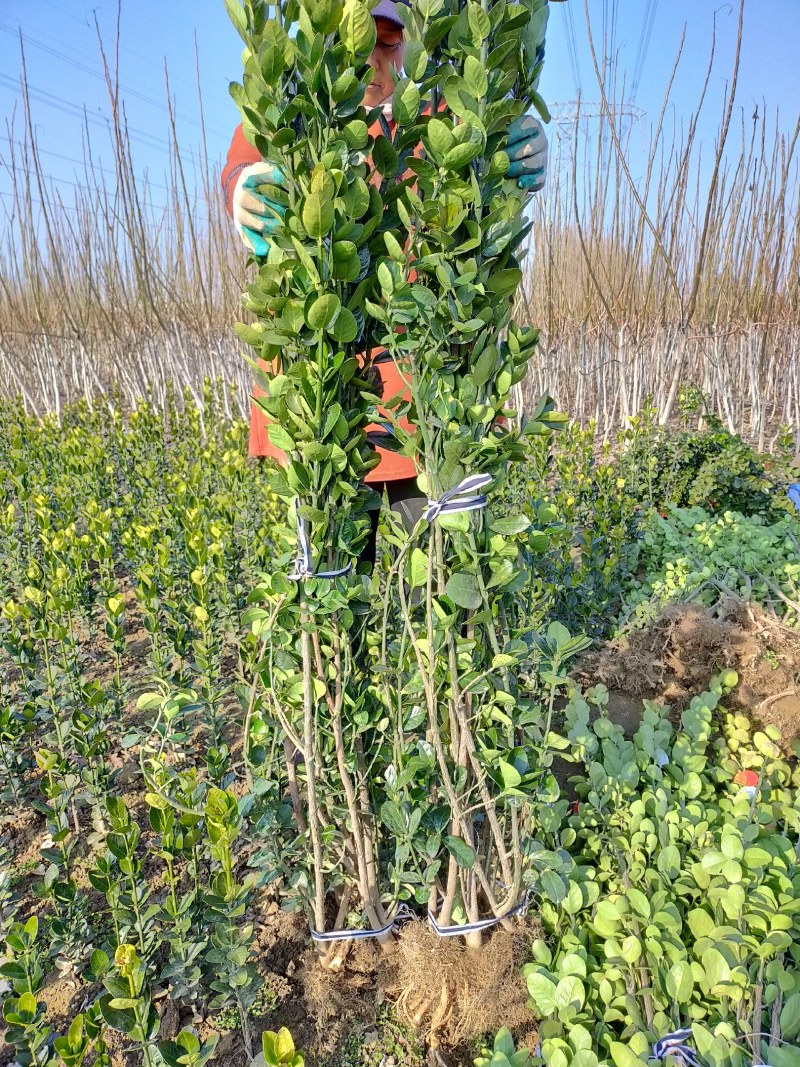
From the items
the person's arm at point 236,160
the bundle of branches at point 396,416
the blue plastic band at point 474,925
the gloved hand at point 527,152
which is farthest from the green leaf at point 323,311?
the blue plastic band at point 474,925

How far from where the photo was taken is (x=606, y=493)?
284 cm

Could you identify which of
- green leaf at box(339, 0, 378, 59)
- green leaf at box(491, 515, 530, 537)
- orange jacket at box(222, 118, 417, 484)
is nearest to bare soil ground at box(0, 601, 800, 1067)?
green leaf at box(491, 515, 530, 537)

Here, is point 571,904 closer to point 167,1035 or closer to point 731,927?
point 731,927

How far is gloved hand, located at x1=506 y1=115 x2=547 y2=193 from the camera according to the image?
966 millimetres

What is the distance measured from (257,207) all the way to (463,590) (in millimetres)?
694

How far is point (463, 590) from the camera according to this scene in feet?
3.16

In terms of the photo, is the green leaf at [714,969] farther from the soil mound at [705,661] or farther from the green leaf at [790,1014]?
the soil mound at [705,661]

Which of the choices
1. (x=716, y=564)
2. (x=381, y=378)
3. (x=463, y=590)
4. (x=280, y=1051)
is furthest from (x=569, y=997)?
(x=716, y=564)

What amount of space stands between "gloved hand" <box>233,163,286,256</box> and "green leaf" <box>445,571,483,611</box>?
57 cm

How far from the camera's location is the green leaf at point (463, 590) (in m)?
0.96

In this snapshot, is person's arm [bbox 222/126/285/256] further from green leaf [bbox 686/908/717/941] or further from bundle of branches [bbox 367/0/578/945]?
green leaf [bbox 686/908/717/941]

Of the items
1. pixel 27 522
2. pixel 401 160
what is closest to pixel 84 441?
pixel 27 522

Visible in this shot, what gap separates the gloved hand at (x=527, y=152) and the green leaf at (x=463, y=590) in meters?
0.62

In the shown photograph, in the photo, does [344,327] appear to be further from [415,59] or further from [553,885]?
[553,885]
